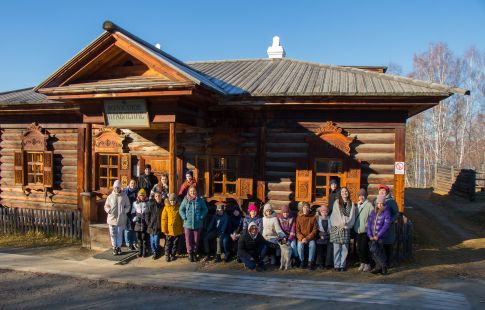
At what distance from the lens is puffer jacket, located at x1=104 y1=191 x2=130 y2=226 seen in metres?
8.67

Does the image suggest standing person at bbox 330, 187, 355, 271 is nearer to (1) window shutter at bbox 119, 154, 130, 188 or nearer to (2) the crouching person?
(2) the crouching person

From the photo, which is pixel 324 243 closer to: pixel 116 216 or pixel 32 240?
pixel 116 216

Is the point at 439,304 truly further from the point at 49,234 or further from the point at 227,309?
the point at 49,234

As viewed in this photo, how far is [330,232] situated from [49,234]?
26.8ft

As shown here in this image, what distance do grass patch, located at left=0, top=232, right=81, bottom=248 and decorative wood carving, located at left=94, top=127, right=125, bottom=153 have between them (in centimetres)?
289

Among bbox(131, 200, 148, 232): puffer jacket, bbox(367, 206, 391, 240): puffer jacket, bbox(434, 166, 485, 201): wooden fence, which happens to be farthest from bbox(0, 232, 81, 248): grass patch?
bbox(434, 166, 485, 201): wooden fence

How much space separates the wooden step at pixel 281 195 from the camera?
1005cm

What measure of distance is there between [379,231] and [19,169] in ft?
37.6

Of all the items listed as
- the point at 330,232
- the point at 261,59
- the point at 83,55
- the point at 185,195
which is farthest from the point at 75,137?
the point at 330,232

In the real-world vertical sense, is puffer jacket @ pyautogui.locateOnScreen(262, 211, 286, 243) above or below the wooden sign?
below

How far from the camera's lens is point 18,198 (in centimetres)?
1286

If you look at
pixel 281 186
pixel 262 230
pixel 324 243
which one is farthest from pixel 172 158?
pixel 324 243

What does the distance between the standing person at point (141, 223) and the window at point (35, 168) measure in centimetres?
579

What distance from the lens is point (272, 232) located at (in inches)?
316
